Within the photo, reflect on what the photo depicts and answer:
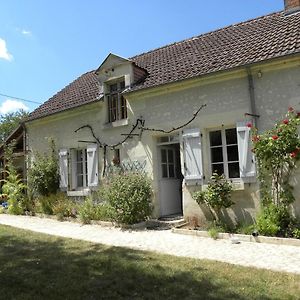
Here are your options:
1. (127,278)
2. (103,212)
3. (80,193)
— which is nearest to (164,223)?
(103,212)

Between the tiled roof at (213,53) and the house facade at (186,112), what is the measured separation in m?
0.05

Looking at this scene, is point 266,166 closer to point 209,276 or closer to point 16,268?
point 209,276

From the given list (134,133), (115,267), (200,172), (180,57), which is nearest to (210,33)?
(180,57)

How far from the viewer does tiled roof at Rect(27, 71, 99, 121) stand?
13.8 m

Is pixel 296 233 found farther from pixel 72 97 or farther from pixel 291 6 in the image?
pixel 72 97

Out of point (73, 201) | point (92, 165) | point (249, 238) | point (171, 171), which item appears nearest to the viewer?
point (249, 238)

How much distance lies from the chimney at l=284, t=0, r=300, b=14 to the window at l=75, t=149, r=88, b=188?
8.27m

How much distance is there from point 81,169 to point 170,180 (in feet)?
12.5

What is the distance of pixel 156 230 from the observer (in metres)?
9.93

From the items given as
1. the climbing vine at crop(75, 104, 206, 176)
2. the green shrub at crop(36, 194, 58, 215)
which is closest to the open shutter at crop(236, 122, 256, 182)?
the climbing vine at crop(75, 104, 206, 176)

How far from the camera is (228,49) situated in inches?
438

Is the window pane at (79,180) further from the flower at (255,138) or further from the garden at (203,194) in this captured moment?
the flower at (255,138)

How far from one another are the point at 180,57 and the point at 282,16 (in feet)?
11.3

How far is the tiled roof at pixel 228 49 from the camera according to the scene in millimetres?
9703
